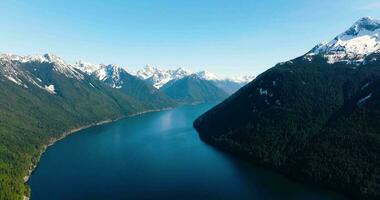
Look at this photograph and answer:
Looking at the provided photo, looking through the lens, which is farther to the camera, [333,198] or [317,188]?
[317,188]

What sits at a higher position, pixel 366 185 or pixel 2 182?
pixel 2 182

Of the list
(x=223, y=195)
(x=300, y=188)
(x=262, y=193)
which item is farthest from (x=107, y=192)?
(x=300, y=188)

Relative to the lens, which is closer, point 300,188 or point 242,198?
point 242,198

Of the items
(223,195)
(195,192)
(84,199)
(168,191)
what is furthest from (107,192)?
(223,195)

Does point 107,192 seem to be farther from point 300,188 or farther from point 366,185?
point 366,185

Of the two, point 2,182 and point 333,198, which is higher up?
point 2,182

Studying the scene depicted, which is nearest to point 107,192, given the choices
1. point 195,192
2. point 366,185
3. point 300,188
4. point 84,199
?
point 84,199

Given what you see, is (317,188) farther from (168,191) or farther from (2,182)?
(2,182)

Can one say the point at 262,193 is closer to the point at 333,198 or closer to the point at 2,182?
the point at 333,198
